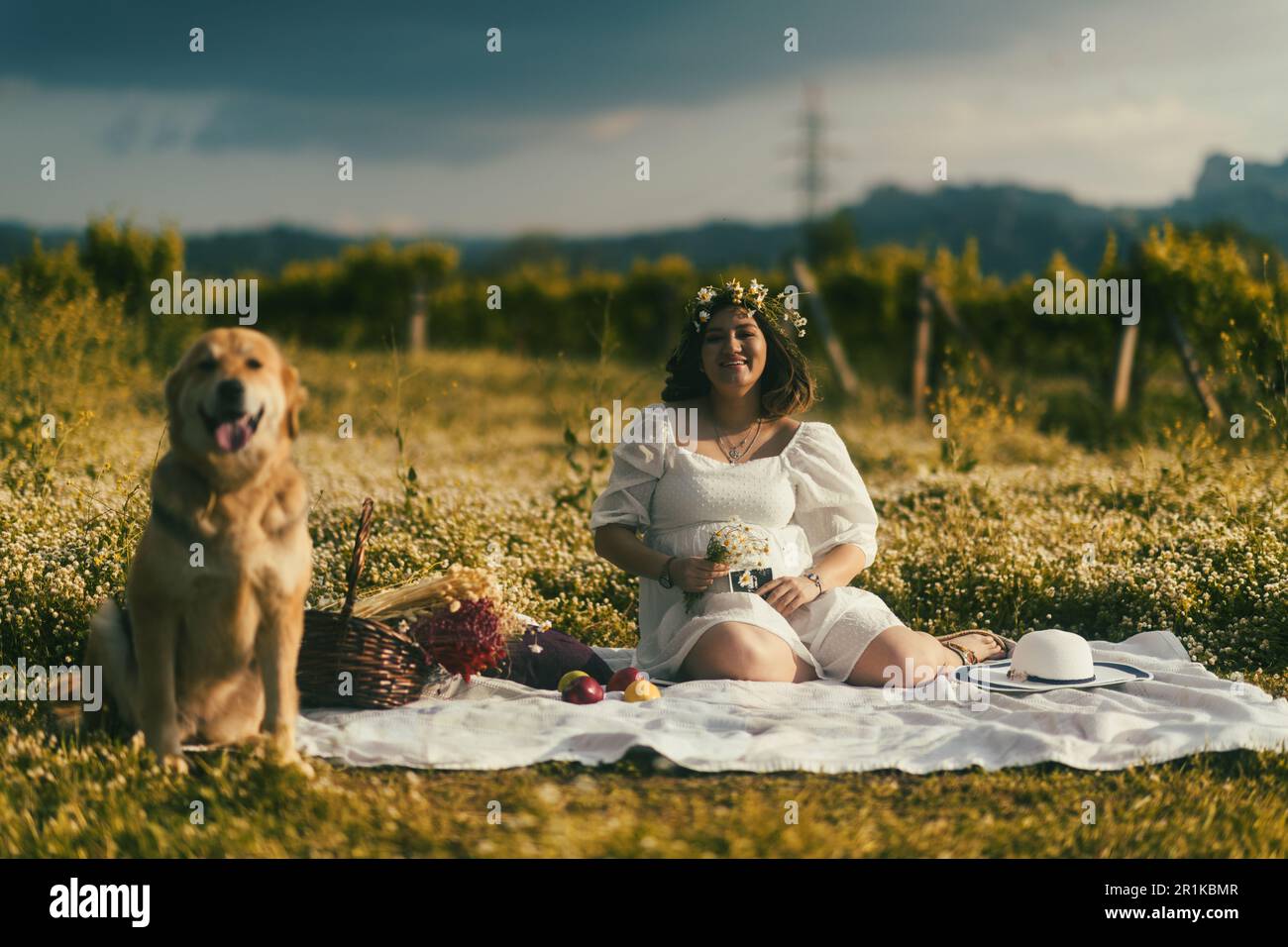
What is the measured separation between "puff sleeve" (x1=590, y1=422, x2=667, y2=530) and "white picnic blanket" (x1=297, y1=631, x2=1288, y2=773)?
848 millimetres

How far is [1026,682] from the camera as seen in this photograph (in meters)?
5.04

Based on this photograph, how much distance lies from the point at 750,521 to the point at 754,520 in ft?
0.06

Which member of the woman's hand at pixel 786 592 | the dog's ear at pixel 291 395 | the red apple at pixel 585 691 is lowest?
the red apple at pixel 585 691

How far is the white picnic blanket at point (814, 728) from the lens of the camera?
165 inches

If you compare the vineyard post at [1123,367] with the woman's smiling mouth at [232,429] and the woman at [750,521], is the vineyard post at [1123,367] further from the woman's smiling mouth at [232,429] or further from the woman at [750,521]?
the woman's smiling mouth at [232,429]

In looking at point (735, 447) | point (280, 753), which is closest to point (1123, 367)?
point (735, 447)

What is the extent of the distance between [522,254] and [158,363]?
73.0 meters

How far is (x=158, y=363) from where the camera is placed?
1452 cm

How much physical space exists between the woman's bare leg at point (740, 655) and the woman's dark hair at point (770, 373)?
1.16 meters

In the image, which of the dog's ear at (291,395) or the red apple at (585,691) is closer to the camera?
the dog's ear at (291,395)

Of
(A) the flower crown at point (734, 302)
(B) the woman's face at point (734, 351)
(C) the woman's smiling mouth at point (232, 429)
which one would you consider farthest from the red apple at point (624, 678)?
(C) the woman's smiling mouth at point (232, 429)

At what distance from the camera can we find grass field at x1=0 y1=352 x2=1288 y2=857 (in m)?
3.53

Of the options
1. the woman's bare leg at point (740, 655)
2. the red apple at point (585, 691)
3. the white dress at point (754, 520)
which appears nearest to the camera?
the red apple at point (585, 691)
